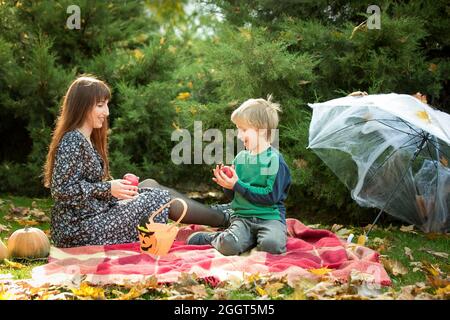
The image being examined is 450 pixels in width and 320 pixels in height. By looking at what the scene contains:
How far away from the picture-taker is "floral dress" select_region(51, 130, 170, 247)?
15.0 feet

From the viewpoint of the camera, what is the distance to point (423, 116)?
448cm

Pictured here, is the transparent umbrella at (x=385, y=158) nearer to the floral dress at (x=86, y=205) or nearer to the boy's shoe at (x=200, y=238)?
the boy's shoe at (x=200, y=238)

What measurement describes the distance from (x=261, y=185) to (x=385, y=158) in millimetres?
1111

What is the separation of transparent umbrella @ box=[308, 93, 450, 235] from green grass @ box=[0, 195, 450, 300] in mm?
153

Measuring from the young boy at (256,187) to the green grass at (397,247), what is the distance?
0.83m

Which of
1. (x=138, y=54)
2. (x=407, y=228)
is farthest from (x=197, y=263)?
(x=138, y=54)

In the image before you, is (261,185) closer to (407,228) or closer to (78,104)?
(78,104)

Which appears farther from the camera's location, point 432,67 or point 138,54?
point 138,54

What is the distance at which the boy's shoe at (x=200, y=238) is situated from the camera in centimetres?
483

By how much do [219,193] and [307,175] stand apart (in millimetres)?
1653

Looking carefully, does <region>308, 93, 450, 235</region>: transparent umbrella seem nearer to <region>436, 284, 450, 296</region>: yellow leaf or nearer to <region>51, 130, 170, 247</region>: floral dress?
<region>436, 284, 450, 296</region>: yellow leaf

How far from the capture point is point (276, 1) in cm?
693
